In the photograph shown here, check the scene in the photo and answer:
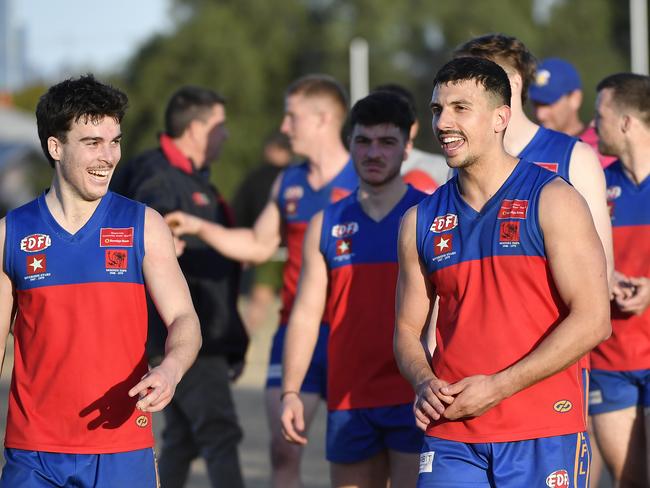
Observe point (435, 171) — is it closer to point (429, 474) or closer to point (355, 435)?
point (355, 435)

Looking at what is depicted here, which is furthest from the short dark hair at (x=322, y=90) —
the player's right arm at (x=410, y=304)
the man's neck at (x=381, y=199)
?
the player's right arm at (x=410, y=304)

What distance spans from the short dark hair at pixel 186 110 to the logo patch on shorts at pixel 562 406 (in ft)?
13.7

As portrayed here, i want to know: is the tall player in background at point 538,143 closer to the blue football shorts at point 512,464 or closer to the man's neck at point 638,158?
the blue football shorts at point 512,464

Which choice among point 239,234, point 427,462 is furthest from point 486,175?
point 239,234

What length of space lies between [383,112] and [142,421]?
2078 millimetres

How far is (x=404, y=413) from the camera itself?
579 centimetres

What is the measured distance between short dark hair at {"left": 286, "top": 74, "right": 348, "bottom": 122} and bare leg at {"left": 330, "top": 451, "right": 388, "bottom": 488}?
2.74 m

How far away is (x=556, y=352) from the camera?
4312mm

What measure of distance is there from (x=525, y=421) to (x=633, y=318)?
7.24ft

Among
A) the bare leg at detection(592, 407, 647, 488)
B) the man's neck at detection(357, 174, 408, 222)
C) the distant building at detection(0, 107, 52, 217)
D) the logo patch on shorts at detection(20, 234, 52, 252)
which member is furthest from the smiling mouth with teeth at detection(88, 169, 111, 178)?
the distant building at detection(0, 107, 52, 217)

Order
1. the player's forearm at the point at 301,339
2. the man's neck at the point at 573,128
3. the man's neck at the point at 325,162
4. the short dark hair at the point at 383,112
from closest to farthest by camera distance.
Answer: the player's forearm at the point at 301,339
the short dark hair at the point at 383,112
the man's neck at the point at 325,162
the man's neck at the point at 573,128

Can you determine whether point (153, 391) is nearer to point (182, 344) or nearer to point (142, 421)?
point (182, 344)

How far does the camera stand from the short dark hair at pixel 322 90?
7910 mm

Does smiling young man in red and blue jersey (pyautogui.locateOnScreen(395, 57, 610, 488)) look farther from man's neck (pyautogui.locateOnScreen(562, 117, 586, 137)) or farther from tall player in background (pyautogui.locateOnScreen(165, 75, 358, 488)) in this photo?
man's neck (pyautogui.locateOnScreen(562, 117, 586, 137))
